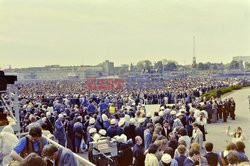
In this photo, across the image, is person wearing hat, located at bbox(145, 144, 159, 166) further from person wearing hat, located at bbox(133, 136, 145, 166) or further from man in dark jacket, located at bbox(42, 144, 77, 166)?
man in dark jacket, located at bbox(42, 144, 77, 166)

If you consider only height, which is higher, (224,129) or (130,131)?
(130,131)

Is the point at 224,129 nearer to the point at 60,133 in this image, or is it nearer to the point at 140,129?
the point at 140,129

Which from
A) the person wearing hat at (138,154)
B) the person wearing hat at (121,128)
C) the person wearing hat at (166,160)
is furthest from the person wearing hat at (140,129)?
the person wearing hat at (166,160)

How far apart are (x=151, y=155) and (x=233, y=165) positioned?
2.09 meters

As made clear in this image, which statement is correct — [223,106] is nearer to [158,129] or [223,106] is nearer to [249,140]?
[249,140]

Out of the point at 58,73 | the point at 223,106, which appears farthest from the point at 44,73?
the point at 223,106

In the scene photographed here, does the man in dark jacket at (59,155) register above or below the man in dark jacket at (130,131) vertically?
above

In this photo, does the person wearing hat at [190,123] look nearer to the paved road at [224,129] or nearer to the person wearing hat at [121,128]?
the paved road at [224,129]

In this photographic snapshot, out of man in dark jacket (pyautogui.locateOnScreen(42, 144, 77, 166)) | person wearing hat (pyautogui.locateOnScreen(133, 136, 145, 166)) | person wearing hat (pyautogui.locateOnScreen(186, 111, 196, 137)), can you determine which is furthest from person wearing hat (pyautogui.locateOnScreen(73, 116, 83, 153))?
man in dark jacket (pyautogui.locateOnScreen(42, 144, 77, 166))

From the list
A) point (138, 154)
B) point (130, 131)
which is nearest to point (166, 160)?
point (138, 154)

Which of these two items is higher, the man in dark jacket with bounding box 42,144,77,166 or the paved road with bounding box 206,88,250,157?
the man in dark jacket with bounding box 42,144,77,166

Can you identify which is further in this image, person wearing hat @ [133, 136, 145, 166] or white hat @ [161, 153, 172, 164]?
person wearing hat @ [133, 136, 145, 166]

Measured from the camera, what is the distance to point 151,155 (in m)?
7.89

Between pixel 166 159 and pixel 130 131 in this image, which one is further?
pixel 130 131
